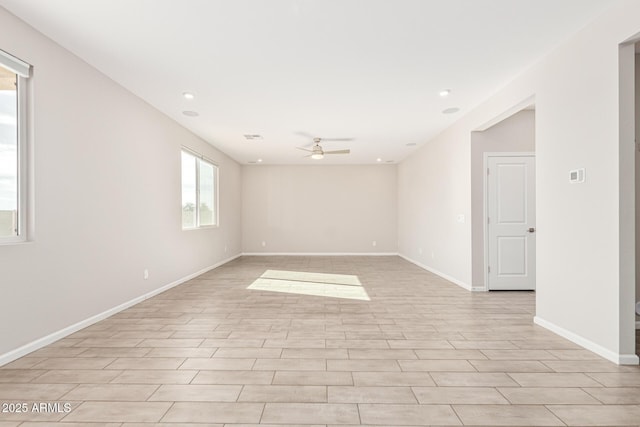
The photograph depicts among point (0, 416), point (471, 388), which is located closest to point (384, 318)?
point (471, 388)

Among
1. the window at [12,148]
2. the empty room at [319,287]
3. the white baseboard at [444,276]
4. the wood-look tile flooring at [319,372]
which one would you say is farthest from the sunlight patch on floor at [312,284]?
the window at [12,148]

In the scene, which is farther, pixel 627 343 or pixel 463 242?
pixel 463 242

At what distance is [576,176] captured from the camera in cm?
314

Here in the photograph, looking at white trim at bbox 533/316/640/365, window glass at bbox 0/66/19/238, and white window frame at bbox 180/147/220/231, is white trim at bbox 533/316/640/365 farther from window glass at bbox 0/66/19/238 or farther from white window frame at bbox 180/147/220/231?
white window frame at bbox 180/147/220/231

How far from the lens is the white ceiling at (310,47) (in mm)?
2781

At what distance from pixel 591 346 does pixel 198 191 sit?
629 centimetres

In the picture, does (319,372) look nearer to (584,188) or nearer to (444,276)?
(584,188)

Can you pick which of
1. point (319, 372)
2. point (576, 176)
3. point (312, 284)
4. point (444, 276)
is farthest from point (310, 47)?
point (444, 276)

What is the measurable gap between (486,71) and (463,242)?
2659 mm

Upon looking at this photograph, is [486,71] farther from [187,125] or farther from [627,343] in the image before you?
[187,125]

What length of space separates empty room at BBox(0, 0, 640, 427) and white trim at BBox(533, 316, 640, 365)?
1 cm

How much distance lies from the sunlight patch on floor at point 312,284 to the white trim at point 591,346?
209 centimetres

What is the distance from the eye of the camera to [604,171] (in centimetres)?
283

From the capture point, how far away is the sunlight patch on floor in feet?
17.5
